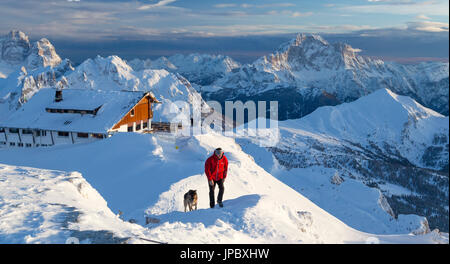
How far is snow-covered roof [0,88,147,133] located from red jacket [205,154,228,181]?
30.1 metres

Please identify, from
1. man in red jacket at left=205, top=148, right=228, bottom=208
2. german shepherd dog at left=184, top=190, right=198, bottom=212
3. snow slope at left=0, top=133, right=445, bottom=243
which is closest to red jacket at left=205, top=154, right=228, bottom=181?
man in red jacket at left=205, top=148, right=228, bottom=208

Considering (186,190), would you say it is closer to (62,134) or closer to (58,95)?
(62,134)

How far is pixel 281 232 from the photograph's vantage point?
39.4 feet

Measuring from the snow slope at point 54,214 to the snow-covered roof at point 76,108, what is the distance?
2781cm

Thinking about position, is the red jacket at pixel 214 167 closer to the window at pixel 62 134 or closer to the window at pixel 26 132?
the window at pixel 62 134

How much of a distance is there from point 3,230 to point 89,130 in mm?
33991

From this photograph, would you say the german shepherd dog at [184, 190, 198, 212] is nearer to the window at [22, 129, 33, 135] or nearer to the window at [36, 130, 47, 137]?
the window at [36, 130, 47, 137]

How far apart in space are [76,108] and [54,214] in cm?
3748

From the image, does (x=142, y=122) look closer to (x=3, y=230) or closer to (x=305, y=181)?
(x=3, y=230)

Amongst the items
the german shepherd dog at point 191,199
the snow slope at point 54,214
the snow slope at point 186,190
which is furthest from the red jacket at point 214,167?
the snow slope at point 54,214

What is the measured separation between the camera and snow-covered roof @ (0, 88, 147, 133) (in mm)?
42950

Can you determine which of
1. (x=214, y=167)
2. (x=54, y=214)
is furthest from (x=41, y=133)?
(x=54, y=214)
